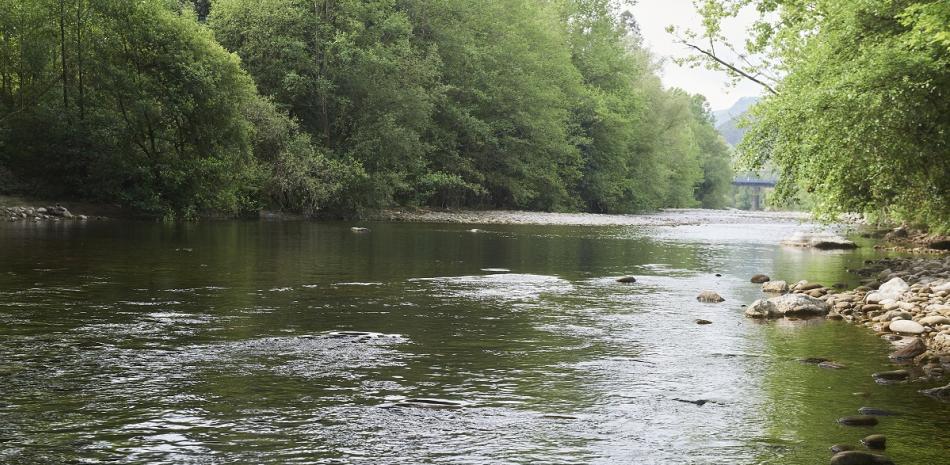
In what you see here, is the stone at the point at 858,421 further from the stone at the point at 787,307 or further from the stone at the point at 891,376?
the stone at the point at 787,307

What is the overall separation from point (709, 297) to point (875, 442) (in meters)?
11.4

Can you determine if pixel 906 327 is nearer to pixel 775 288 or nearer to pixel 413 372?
pixel 775 288

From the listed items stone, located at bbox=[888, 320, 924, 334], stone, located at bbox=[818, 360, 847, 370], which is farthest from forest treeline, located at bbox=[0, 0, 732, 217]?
stone, located at bbox=[818, 360, 847, 370]

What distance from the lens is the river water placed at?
312 inches

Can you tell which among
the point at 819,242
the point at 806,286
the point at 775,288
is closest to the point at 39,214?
the point at 775,288

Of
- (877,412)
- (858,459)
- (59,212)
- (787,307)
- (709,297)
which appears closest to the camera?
(858,459)

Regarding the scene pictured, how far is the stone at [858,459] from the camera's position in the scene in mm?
7491

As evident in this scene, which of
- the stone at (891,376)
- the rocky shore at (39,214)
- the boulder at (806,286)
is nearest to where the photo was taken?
the stone at (891,376)

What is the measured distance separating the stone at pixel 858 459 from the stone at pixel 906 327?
8.35 metres

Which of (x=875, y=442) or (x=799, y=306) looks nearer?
(x=875, y=442)

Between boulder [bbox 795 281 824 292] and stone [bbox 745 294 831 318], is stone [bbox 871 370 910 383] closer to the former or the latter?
stone [bbox 745 294 831 318]

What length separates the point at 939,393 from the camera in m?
10.2

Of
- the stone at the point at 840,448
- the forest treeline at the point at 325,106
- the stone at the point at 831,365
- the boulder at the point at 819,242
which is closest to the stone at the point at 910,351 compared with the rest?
the stone at the point at 831,365

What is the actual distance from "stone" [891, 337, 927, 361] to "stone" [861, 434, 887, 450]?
4.94m
